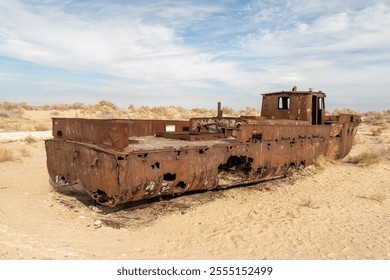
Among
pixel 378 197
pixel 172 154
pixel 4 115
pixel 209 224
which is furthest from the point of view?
pixel 4 115

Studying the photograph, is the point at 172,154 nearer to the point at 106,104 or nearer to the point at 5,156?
the point at 5,156

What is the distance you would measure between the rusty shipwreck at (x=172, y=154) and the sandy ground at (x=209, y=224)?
1.29ft

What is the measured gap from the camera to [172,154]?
4.76m

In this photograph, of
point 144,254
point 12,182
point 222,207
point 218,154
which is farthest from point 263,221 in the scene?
point 12,182

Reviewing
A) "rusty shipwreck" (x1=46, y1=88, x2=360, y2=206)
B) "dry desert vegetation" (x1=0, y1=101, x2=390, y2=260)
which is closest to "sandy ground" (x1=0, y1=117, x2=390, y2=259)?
"dry desert vegetation" (x1=0, y1=101, x2=390, y2=260)

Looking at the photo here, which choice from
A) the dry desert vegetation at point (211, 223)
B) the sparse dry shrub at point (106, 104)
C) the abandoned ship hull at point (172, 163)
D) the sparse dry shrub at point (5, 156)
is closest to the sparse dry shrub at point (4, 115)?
the sparse dry shrub at point (106, 104)

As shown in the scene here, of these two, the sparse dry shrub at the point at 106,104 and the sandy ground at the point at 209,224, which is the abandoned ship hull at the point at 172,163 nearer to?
the sandy ground at the point at 209,224

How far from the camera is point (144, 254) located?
380 cm

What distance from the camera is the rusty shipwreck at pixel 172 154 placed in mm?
4422

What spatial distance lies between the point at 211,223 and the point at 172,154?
3.85ft

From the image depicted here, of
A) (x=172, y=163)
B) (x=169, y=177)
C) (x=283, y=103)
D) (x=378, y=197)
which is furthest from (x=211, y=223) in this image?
(x=283, y=103)

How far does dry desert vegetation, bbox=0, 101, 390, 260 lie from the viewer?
3.84 metres

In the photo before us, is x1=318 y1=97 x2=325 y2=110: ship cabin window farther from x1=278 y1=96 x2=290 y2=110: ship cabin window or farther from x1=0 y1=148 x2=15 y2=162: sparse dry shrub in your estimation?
x1=0 y1=148 x2=15 y2=162: sparse dry shrub
